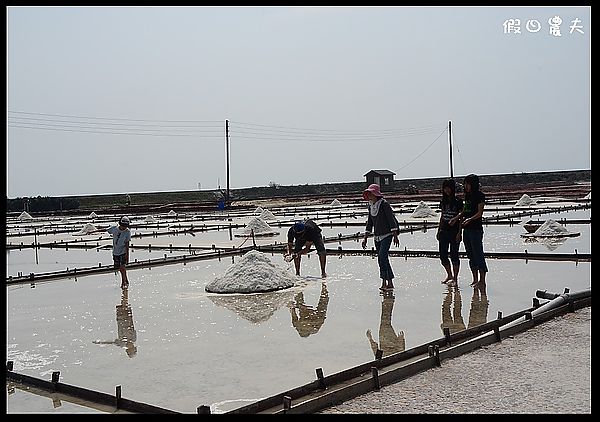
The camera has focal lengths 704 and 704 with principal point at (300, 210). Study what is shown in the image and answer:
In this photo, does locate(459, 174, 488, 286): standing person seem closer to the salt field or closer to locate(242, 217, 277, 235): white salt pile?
the salt field

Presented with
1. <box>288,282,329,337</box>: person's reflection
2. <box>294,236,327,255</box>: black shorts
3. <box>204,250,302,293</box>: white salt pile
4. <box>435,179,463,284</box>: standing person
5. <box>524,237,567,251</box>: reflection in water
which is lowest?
<box>288,282,329,337</box>: person's reflection

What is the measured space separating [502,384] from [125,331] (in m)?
2.76

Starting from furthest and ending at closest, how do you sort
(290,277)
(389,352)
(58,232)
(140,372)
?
(58,232)
(290,277)
(389,352)
(140,372)

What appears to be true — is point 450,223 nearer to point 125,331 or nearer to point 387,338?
point 387,338

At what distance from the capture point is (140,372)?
3832 millimetres

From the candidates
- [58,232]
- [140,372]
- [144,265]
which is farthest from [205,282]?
[58,232]

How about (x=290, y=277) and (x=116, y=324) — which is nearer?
(x=116, y=324)

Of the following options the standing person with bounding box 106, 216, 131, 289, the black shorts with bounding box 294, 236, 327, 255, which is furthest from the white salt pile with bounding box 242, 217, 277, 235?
the standing person with bounding box 106, 216, 131, 289

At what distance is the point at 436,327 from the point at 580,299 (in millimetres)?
1187

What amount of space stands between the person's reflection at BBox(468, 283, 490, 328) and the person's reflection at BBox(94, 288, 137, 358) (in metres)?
2.23

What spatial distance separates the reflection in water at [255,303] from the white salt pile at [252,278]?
0.10 m

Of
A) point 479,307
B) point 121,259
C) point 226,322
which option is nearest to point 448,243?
point 479,307

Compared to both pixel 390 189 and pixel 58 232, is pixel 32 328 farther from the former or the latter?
pixel 390 189

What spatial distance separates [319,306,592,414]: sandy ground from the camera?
296 cm
